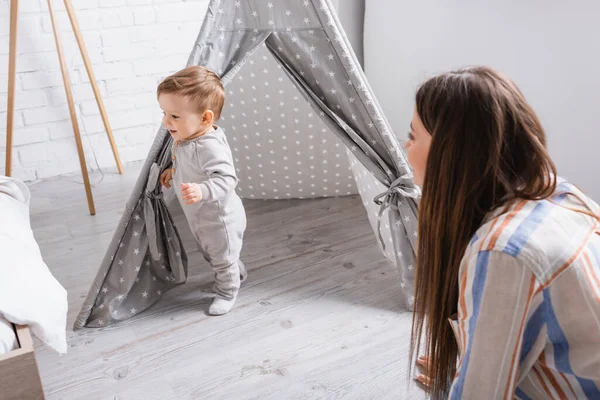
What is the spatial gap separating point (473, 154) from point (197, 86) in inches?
39.4

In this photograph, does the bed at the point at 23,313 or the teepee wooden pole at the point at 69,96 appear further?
the teepee wooden pole at the point at 69,96

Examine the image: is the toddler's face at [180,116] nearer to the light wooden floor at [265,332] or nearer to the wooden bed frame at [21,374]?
the light wooden floor at [265,332]

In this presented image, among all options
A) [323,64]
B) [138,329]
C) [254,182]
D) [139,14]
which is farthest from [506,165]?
[139,14]

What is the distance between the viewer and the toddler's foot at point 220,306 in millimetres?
1952

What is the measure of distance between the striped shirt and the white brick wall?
255cm

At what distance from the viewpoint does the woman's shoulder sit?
89 centimetres

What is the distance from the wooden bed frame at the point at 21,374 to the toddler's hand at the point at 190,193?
56cm

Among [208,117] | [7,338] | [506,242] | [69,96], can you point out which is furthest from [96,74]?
[506,242]

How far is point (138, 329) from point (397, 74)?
1.89 m

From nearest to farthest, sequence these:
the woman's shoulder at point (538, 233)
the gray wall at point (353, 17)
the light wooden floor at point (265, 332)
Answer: the woman's shoulder at point (538, 233) → the light wooden floor at point (265, 332) → the gray wall at point (353, 17)

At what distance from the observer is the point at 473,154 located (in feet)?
3.15

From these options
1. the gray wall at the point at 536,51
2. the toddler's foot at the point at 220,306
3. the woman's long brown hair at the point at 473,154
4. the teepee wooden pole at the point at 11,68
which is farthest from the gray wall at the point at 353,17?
the woman's long brown hair at the point at 473,154

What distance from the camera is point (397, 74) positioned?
3113 mm

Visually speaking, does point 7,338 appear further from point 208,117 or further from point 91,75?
point 91,75
